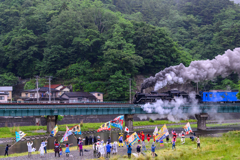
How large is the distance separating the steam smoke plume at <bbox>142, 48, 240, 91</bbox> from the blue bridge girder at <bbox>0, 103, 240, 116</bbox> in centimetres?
633

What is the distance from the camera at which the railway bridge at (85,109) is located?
2426 inches

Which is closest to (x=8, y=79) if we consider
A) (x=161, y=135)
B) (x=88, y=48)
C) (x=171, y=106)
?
(x=88, y=48)

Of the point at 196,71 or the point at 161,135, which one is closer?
the point at 161,135

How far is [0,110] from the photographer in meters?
59.2

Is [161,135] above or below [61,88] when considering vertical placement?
below

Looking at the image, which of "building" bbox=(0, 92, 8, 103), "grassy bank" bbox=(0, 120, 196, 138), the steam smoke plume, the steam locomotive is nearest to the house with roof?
"building" bbox=(0, 92, 8, 103)

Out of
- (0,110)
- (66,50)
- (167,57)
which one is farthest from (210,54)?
(0,110)

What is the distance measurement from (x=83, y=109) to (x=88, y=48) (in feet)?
164

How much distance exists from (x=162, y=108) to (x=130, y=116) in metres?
7.84

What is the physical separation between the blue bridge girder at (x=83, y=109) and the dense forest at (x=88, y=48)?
87.0ft

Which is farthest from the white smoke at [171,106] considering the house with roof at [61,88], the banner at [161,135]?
the house with roof at [61,88]

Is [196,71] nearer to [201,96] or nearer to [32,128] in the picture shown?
[201,96]

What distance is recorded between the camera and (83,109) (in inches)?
2682

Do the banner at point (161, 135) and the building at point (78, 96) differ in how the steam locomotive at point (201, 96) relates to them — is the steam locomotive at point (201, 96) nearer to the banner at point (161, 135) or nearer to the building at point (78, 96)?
the banner at point (161, 135)
